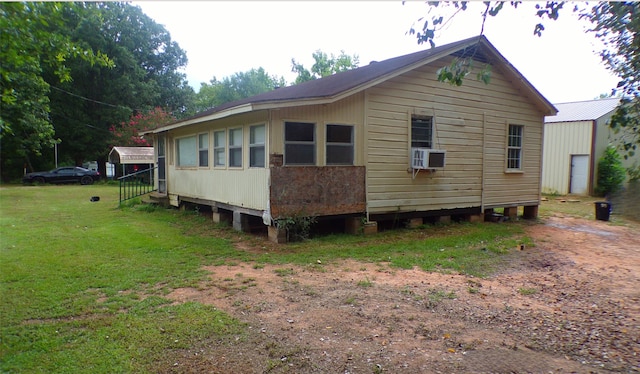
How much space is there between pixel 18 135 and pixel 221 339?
2893 centimetres

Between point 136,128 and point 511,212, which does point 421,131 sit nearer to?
point 511,212

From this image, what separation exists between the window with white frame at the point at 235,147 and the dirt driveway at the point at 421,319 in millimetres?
3570

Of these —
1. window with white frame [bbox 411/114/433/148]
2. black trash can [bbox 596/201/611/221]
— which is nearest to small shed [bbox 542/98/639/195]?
black trash can [bbox 596/201/611/221]

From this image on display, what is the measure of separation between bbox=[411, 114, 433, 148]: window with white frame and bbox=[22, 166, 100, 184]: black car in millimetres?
25437

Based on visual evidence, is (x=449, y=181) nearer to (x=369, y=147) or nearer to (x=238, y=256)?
(x=369, y=147)

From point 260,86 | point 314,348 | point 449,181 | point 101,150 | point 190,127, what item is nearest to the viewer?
point 314,348

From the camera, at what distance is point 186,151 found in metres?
12.3

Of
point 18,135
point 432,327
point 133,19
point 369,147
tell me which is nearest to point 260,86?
point 133,19

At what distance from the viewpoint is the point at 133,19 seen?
34312mm

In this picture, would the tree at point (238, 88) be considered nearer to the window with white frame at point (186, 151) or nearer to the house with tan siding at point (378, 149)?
the window with white frame at point (186, 151)

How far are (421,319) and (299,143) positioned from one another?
4.85 m

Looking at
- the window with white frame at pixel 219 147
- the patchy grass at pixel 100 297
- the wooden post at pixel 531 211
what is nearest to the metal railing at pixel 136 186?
the window with white frame at pixel 219 147

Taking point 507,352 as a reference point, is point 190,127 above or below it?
above

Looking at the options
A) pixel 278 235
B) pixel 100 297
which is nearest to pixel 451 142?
pixel 278 235
